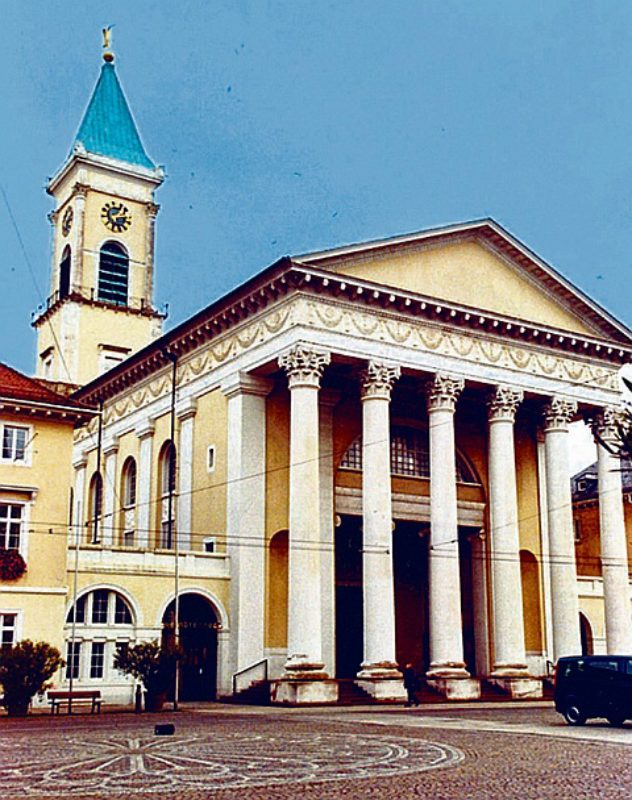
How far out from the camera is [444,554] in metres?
38.6

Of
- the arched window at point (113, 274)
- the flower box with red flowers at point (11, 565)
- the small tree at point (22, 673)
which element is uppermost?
the arched window at point (113, 274)

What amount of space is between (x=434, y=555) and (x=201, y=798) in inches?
1064

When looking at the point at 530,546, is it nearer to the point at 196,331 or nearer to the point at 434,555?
the point at 434,555

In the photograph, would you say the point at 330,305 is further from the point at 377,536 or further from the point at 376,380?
the point at 377,536

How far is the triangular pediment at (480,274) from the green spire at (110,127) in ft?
90.8

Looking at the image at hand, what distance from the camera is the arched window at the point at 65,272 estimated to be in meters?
61.6

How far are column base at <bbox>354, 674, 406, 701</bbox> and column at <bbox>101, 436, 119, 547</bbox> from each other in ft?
58.2

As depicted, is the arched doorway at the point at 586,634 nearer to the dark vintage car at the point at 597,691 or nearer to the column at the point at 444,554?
the column at the point at 444,554

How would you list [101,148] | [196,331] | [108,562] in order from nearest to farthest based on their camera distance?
[108,562], [196,331], [101,148]

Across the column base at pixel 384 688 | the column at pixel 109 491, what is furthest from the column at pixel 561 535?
the column at pixel 109 491

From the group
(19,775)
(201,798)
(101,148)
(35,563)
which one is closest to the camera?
(201,798)

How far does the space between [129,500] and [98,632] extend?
14213 mm

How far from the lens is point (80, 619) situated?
3516 centimetres

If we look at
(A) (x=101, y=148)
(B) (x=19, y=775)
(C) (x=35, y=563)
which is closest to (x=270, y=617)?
(C) (x=35, y=563)
